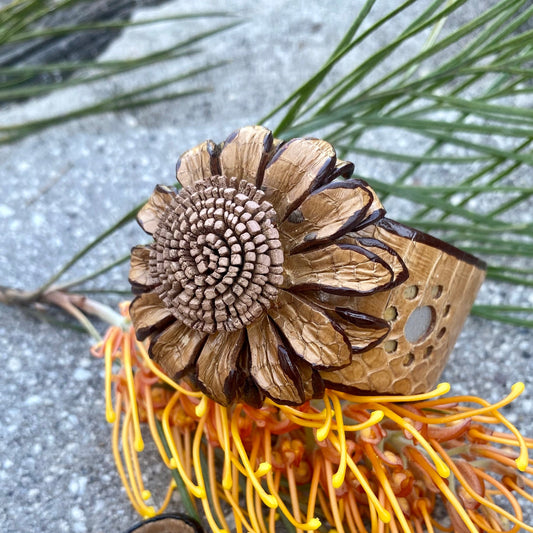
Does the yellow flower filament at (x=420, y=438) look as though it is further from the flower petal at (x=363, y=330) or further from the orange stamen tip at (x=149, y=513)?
the orange stamen tip at (x=149, y=513)

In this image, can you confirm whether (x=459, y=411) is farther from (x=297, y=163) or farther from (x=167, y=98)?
(x=167, y=98)

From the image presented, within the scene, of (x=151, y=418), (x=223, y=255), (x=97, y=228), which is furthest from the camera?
(x=97, y=228)

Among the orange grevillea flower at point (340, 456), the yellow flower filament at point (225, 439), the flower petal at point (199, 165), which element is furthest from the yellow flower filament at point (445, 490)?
the flower petal at point (199, 165)

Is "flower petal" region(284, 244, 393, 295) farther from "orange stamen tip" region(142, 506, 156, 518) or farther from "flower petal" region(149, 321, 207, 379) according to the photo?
"orange stamen tip" region(142, 506, 156, 518)

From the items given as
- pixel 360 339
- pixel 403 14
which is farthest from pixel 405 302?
pixel 403 14

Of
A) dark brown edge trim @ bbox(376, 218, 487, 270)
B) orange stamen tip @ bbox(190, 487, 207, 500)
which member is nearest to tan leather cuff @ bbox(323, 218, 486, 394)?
dark brown edge trim @ bbox(376, 218, 487, 270)

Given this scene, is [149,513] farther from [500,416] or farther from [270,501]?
[500,416]

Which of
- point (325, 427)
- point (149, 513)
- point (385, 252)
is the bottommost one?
point (149, 513)

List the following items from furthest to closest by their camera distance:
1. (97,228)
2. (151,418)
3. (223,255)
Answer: (97,228) → (151,418) → (223,255)

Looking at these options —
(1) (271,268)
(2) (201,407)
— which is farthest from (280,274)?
(2) (201,407)
